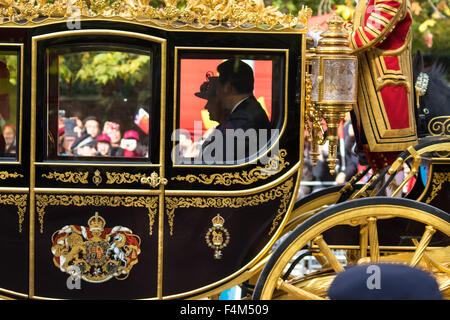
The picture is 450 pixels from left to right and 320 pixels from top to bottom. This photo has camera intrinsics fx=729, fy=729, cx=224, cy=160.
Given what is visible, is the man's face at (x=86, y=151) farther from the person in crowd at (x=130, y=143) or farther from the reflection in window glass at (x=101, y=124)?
the person in crowd at (x=130, y=143)

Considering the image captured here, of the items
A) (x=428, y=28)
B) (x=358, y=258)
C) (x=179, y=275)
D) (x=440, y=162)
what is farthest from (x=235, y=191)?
(x=428, y=28)

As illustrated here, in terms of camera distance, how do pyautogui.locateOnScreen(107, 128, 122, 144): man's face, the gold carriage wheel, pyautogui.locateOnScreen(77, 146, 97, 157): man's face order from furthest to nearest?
1. pyautogui.locateOnScreen(107, 128, 122, 144): man's face
2. pyautogui.locateOnScreen(77, 146, 97, 157): man's face
3. the gold carriage wheel

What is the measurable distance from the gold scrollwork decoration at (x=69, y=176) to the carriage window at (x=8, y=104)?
23cm

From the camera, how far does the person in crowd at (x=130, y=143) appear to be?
388 cm

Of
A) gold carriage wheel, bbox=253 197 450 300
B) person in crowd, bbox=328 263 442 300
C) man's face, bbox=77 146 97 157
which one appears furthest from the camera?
man's face, bbox=77 146 97 157

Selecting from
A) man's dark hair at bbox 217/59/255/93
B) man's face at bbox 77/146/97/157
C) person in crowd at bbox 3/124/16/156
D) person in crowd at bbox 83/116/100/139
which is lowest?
man's face at bbox 77/146/97/157

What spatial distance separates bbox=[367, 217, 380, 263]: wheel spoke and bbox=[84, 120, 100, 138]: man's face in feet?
4.85

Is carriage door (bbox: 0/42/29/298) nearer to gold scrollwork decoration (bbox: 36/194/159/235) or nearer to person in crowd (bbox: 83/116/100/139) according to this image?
gold scrollwork decoration (bbox: 36/194/159/235)

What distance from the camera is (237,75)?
149 inches

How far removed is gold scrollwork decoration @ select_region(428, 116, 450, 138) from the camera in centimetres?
439

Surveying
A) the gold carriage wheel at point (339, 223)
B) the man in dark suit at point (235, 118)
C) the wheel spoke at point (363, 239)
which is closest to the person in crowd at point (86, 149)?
the man in dark suit at point (235, 118)

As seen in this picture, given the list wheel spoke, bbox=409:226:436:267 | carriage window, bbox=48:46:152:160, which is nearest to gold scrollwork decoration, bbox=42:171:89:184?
carriage window, bbox=48:46:152:160

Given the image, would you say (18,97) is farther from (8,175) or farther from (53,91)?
(8,175)

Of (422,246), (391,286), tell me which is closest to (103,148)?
(422,246)
